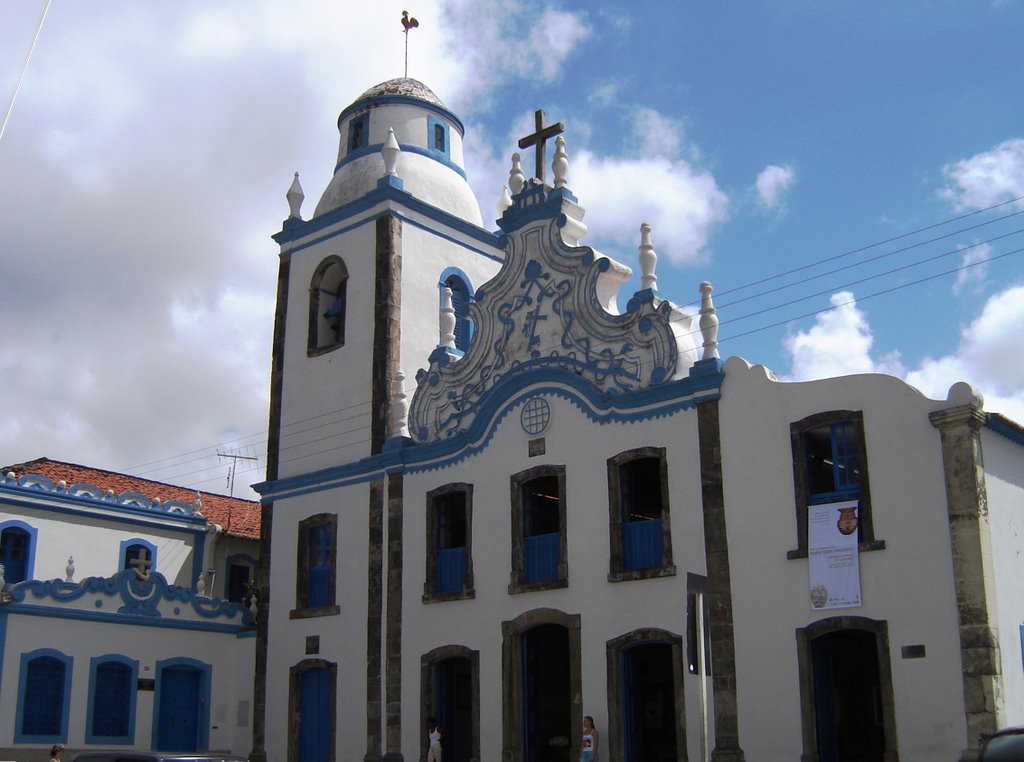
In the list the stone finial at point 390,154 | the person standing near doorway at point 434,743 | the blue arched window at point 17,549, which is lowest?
the person standing near doorway at point 434,743

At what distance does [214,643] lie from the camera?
24281mm

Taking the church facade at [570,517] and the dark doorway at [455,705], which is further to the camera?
the dark doorway at [455,705]

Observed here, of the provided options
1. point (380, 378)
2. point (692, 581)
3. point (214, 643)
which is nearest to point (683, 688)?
point (692, 581)

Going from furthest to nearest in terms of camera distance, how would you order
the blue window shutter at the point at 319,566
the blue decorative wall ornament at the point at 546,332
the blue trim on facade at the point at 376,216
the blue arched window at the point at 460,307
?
1. the blue arched window at the point at 460,307
2. the blue trim on facade at the point at 376,216
3. the blue window shutter at the point at 319,566
4. the blue decorative wall ornament at the point at 546,332

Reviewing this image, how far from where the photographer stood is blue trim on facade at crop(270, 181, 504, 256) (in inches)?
947

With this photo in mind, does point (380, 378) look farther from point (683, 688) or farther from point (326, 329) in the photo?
point (683, 688)

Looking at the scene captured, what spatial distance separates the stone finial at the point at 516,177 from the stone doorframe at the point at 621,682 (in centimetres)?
833

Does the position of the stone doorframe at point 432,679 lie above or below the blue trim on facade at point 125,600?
below

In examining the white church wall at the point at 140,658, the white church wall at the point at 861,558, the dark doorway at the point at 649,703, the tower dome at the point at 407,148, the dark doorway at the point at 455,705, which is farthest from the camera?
the tower dome at the point at 407,148

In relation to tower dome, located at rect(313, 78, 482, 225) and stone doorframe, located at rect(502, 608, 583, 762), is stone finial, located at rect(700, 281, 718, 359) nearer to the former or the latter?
stone doorframe, located at rect(502, 608, 583, 762)

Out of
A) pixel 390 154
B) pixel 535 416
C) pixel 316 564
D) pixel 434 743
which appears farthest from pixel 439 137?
pixel 434 743

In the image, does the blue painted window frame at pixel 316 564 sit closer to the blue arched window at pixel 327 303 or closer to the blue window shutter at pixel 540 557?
the blue arched window at pixel 327 303

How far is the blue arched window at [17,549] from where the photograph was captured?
24250mm

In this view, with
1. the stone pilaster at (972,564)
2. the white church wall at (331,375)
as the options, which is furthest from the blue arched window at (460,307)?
the stone pilaster at (972,564)
